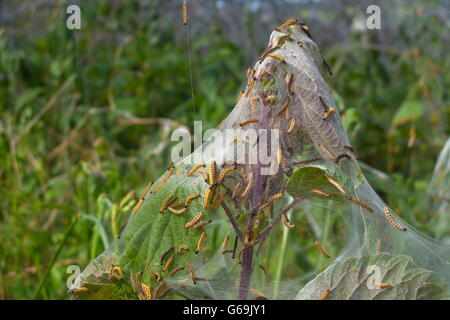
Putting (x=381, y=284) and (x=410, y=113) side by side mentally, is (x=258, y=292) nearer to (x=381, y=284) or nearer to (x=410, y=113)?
(x=381, y=284)

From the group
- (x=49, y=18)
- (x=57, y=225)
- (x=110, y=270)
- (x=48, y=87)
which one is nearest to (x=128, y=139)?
(x=48, y=87)

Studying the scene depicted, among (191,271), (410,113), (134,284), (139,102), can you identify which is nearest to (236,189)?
(191,271)

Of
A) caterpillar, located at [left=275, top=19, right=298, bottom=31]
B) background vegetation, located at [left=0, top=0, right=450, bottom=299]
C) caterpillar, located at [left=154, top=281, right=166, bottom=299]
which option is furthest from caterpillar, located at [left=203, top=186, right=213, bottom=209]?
background vegetation, located at [left=0, top=0, right=450, bottom=299]

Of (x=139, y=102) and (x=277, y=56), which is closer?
(x=277, y=56)

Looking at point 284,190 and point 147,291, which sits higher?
point 284,190

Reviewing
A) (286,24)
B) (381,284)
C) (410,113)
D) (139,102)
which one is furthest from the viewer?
(139,102)

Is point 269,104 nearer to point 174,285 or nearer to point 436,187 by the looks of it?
point 174,285

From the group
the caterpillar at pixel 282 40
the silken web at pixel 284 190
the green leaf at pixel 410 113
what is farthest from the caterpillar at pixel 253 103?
the green leaf at pixel 410 113

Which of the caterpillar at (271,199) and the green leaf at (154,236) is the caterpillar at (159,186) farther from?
the caterpillar at (271,199)
